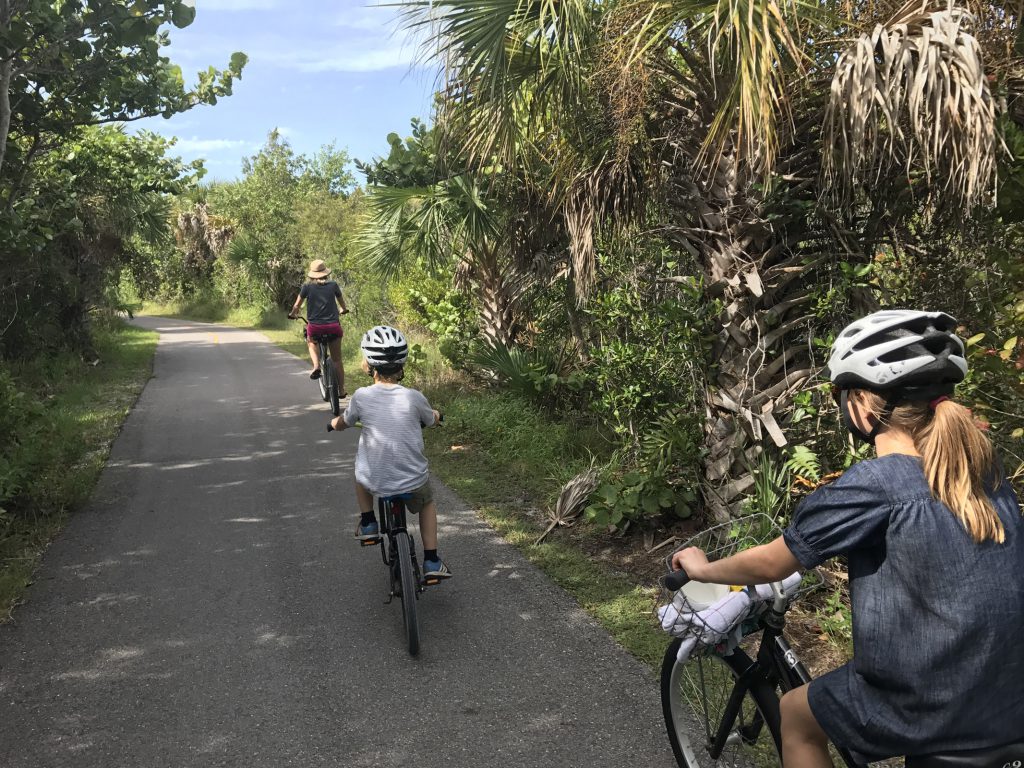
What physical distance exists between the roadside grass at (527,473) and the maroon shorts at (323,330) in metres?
1.75

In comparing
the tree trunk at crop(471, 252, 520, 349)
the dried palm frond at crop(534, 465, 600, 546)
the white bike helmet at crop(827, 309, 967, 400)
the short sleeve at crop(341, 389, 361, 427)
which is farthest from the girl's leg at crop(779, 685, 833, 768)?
the tree trunk at crop(471, 252, 520, 349)

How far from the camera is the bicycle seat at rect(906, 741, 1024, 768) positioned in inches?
68.9

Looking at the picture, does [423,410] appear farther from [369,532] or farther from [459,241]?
[459,241]

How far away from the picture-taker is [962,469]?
178 centimetres

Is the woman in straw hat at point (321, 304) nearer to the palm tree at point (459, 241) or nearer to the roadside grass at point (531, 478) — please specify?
the palm tree at point (459, 241)

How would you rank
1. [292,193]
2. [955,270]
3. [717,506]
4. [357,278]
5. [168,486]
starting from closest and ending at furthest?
[955,270] < [717,506] < [168,486] < [357,278] < [292,193]

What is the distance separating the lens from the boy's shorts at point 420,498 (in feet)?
15.2

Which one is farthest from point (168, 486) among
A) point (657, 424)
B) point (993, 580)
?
point (993, 580)

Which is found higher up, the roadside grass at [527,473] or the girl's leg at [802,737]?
the girl's leg at [802,737]

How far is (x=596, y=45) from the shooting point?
536cm

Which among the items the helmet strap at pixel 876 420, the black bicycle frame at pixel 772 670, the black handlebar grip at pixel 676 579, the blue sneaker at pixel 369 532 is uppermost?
the helmet strap at pixel 876 420

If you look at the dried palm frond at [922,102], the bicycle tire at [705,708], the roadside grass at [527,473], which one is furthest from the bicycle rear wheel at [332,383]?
the bicycle tire at [705,708]

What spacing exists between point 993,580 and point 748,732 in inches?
52.7

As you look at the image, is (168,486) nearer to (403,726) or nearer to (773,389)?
(403,726)
